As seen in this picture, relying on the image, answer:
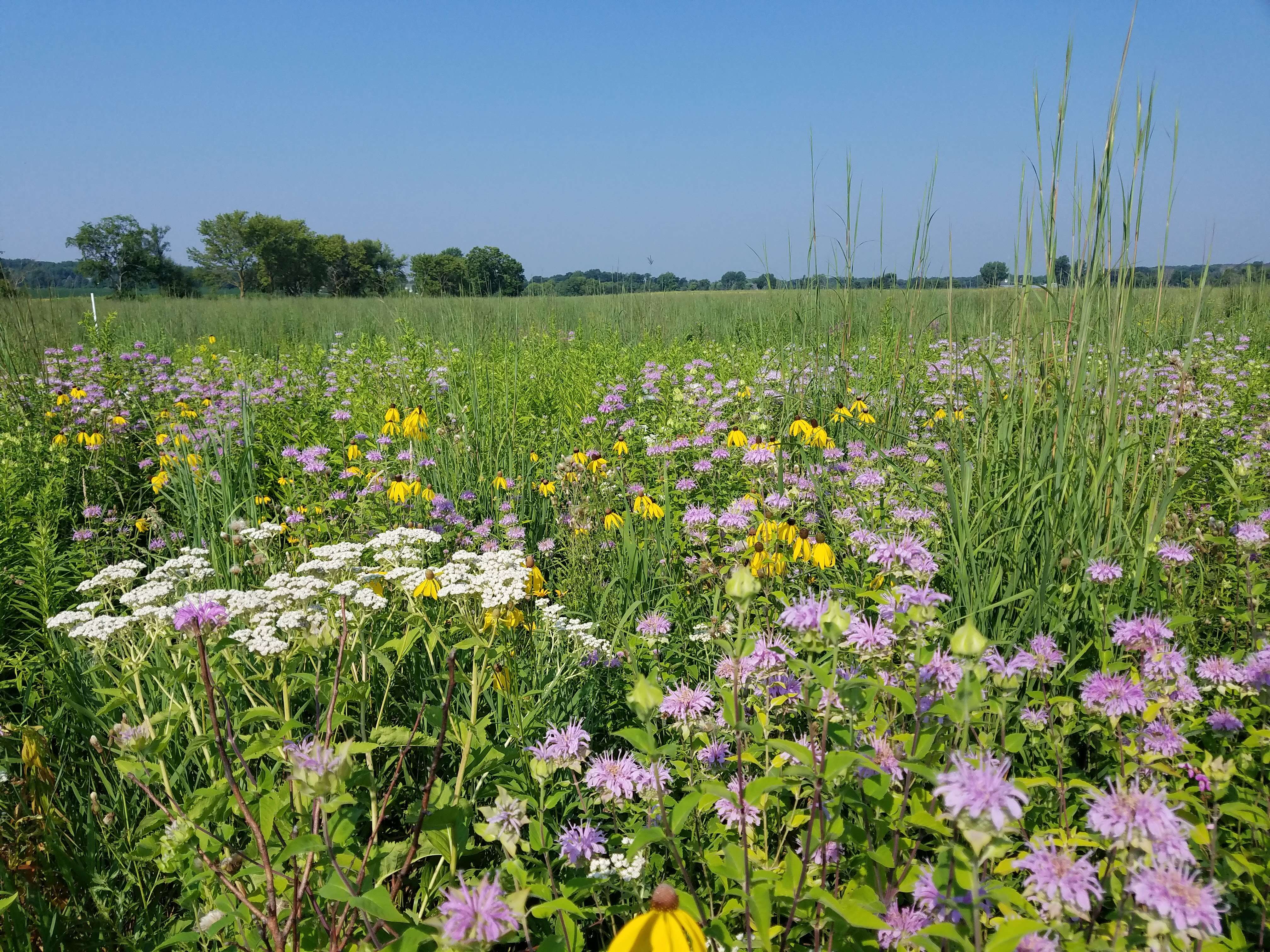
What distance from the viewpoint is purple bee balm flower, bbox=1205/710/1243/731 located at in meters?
1.33

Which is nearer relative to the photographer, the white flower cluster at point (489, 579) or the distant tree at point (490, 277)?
the white flower cluster at point (489, 579)

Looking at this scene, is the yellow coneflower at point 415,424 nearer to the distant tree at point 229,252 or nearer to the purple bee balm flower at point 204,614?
the purple bee balm flower at point 204,614

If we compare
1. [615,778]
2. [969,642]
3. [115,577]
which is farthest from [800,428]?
[115,577]

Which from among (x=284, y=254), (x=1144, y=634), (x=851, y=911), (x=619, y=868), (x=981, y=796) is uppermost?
(x=284, y=254)

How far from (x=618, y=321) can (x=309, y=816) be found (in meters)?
9.74

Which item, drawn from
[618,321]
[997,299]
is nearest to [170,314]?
[618,321]

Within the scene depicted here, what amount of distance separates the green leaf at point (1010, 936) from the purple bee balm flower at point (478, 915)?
53 centimetres

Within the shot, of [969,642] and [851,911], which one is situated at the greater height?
[969,642]

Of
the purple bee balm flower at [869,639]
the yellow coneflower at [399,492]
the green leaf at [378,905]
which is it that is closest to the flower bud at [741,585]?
the purple bee balm flower at [869,639]

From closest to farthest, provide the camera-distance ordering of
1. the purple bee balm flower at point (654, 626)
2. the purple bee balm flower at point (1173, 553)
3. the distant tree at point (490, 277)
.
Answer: the purple bee balm flower at point (1173, 553)
the purple bee balm flower at point (654, 626)
the distant tree at point (490, 277)

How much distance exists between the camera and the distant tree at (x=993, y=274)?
9.12 ft

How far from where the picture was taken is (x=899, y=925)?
1061mm

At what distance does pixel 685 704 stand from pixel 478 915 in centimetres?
79

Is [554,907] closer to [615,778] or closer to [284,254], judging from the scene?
[615,778]
